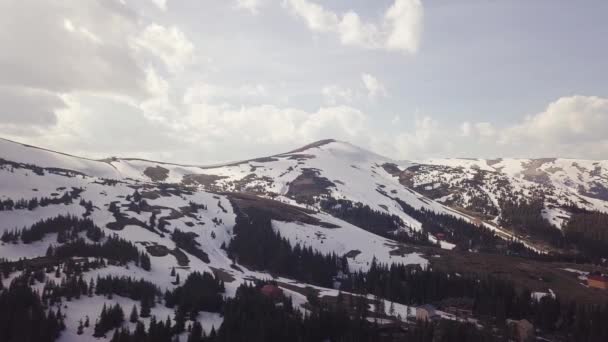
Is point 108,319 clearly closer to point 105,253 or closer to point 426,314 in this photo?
point 105,253

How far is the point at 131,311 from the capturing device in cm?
14388

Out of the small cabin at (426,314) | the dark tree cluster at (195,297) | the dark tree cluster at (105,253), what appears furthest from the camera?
the dark tree cluster at (105,253)

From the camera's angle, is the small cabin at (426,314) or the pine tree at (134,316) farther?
the small cabin at (426,314)

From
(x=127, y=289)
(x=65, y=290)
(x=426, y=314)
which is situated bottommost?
(x=65, y=290)

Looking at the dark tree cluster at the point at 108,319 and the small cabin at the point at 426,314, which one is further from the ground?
the small cabin at the point at 426,314

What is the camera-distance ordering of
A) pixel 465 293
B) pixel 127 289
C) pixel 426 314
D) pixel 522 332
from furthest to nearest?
pixel 465 293 < pixel 127 289 < pixel 426 314 < pixel 522 332

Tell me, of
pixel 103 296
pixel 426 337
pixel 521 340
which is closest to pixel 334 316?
pixel 426 337

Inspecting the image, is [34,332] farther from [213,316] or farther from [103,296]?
[213,316]

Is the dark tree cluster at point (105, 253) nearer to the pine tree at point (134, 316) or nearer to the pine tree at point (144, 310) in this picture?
the pine tree at point (144, 310)

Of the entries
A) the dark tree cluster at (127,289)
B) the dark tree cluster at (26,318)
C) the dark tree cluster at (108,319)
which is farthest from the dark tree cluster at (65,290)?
the dark tree cluster at (108,319)

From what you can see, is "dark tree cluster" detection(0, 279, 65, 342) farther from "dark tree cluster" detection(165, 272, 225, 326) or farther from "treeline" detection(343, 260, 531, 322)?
"treeline" detection(343, 260, 531, 322)

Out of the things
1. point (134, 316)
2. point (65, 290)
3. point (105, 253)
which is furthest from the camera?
point (105, 253)

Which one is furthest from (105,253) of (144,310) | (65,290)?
(144,310)

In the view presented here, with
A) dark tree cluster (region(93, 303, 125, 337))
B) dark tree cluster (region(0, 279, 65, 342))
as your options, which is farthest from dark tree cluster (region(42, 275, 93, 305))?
dark tree cluster (region(93, 303, 125, 337))
